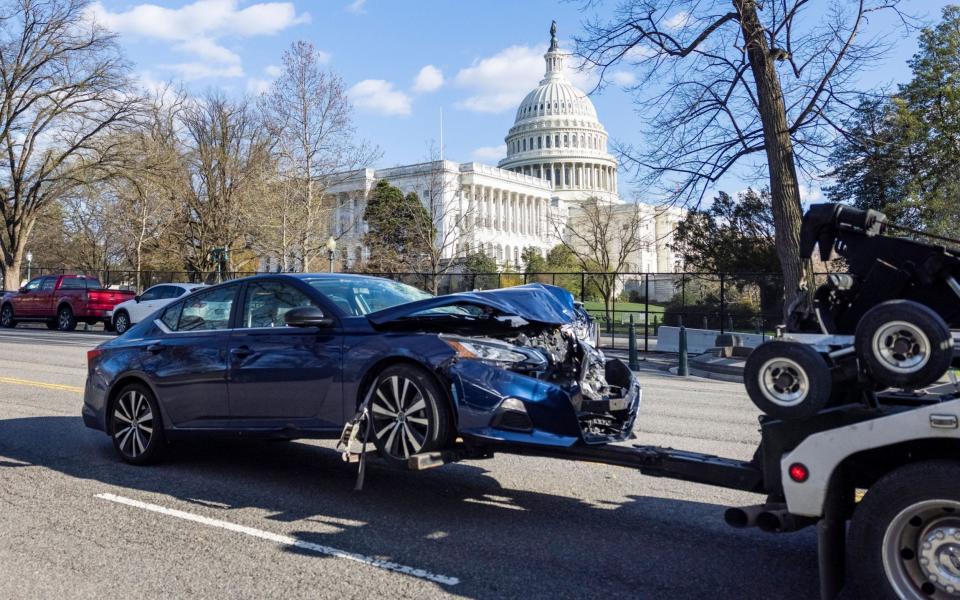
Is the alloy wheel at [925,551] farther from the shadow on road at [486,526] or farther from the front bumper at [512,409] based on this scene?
the front bumper at [512,409]

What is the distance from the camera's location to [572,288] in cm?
3700

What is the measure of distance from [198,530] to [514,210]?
11069 cm

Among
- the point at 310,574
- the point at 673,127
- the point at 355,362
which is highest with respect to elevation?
the point at 673,127

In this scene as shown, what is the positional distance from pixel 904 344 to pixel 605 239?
60194mm

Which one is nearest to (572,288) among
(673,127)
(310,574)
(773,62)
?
(673,127)

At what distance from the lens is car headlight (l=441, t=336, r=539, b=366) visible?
534 centimetres

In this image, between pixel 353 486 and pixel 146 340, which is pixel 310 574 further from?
pixel 146 340

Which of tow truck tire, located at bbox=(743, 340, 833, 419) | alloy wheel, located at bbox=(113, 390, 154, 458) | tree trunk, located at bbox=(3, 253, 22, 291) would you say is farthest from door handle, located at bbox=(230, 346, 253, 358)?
tree trunk, located at bbox=(3, 253, 22, 291)

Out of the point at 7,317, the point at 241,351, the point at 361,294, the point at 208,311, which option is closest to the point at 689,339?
the point at 361,294

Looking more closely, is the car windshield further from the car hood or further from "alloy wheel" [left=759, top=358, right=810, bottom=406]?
"alloy wheel" [left=759, top=358, right=810, bottom=406]

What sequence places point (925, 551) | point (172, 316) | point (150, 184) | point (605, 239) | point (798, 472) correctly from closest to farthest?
point (925, 551) < point (798, 472) < point (172, 316) < point (150, 184) < point (605, 239)

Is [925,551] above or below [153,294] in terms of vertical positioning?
below

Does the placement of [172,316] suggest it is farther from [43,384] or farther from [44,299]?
[44,299]

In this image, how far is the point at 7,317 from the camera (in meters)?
31.2
